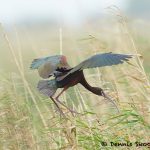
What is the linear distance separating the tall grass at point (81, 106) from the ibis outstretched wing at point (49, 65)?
0.26 meters

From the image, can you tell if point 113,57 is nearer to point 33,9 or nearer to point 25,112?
point 25,112

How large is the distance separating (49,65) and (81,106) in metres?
1.22

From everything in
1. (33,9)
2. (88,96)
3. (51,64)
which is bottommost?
(33,9)

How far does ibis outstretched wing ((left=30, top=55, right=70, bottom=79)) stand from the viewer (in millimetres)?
2174

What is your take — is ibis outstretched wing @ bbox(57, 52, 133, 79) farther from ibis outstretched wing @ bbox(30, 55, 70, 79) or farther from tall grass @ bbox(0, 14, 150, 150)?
tall grass @ bbox(0, 14, 150, 150)

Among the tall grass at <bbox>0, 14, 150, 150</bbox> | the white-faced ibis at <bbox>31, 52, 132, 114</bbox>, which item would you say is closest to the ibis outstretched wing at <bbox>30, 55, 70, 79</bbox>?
the white-faced ibis at <bbox>31, 52, 132, 114</bbox>

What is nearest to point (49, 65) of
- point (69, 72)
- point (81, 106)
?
point (69, 72)

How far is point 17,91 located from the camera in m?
4.49

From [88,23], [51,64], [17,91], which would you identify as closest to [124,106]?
[51,64]

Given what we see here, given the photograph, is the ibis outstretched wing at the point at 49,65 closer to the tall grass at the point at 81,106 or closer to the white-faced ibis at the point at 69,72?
the white-faced ibis at the point at 69,72

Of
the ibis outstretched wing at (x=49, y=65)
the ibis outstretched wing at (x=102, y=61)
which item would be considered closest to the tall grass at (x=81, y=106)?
the ibis outstretched wing at (x=49, y=65)

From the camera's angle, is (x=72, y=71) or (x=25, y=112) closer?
(x=72, y=71)

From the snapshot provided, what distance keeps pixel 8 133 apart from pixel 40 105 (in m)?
0.26

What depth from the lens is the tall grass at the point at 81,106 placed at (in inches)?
118
